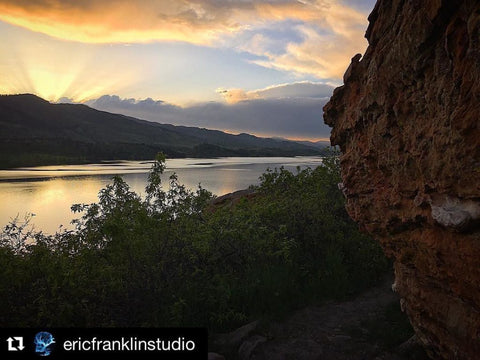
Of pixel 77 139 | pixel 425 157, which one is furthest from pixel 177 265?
pixel 77 139

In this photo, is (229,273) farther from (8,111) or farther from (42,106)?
(42,106)

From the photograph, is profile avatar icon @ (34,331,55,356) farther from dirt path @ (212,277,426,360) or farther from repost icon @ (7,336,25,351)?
dirt path @ (212,277,426,360)

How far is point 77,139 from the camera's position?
419 feet

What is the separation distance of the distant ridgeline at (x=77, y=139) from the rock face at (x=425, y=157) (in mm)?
29485

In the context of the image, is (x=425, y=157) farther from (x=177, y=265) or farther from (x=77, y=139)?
(x=77, y=139)

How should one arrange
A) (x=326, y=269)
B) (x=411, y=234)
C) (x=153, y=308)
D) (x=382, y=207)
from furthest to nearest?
(x=326, y=269) < (x=153, y=308) < (x=382, y=207) < (x=411, y=234)

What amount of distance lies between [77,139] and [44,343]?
439ft

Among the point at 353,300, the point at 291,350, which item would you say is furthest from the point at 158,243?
the point at 353,300

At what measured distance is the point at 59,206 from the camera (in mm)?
25062

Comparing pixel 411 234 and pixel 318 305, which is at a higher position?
pixel 411 234

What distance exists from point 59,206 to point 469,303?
83.5 ft

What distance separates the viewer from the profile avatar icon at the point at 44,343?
514cm

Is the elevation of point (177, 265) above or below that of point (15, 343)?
above

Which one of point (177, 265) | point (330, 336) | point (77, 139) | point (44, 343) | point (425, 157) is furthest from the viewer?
point (77, 139)
